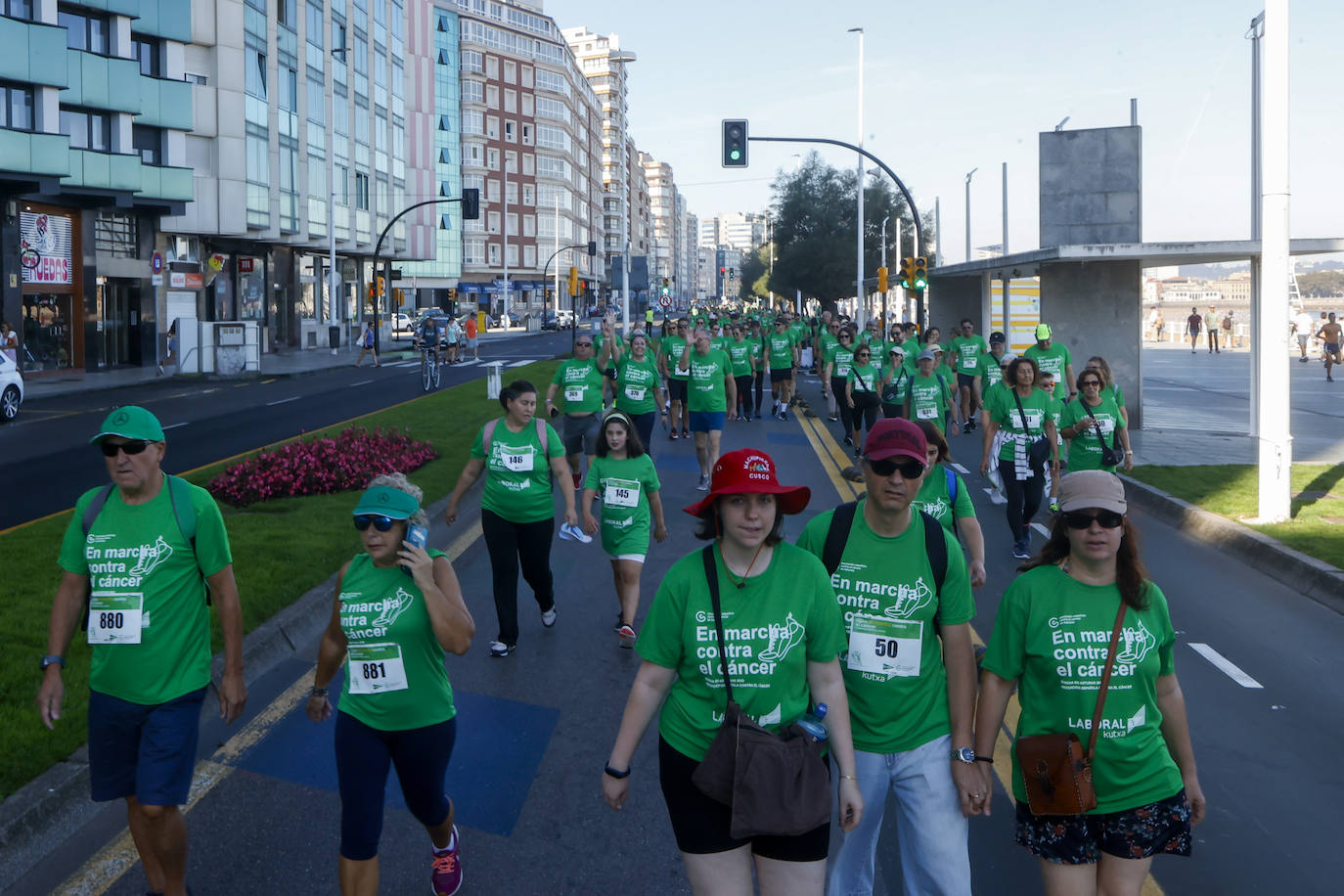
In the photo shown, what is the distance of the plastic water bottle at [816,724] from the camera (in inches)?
136

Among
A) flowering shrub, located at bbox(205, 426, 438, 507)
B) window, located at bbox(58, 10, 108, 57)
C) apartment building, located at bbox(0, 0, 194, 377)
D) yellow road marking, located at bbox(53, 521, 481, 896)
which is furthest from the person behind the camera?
window, located at bbox(58, 10, 108, 57)

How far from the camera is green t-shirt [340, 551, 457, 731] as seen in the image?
4.24m

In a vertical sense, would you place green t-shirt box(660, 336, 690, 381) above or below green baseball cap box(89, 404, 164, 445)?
above

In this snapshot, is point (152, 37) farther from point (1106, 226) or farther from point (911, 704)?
point (911, 704)

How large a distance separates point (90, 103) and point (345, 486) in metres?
29.2

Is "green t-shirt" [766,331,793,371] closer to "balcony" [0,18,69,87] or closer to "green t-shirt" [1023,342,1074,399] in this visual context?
"green t-shirt" [1023,342,1074,399]

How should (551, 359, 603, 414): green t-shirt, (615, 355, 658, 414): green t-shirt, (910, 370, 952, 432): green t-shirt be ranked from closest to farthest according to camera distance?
(551, 359, 603, 414): green t-shirt, (910, 370, 952, 432): green t-shirt, (615, 355, 658, 414): green t-shirt

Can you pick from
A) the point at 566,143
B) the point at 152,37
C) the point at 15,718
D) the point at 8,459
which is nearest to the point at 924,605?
the point at 15,718

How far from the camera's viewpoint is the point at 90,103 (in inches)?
1474

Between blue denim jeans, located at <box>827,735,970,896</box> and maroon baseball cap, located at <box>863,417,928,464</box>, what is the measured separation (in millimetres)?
879

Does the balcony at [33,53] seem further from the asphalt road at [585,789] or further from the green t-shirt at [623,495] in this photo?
the green t-shirt at [623,495]

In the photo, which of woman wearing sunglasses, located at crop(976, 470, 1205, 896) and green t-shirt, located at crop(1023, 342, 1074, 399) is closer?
woman wearing sunglasses, located at crop(976, 470, 1205, 896)

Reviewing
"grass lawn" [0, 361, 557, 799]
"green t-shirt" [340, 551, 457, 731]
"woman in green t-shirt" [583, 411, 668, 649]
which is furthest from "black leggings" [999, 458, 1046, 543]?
"green t-shirt" [340, 551, 457, 731]

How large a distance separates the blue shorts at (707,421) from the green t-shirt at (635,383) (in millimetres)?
973
